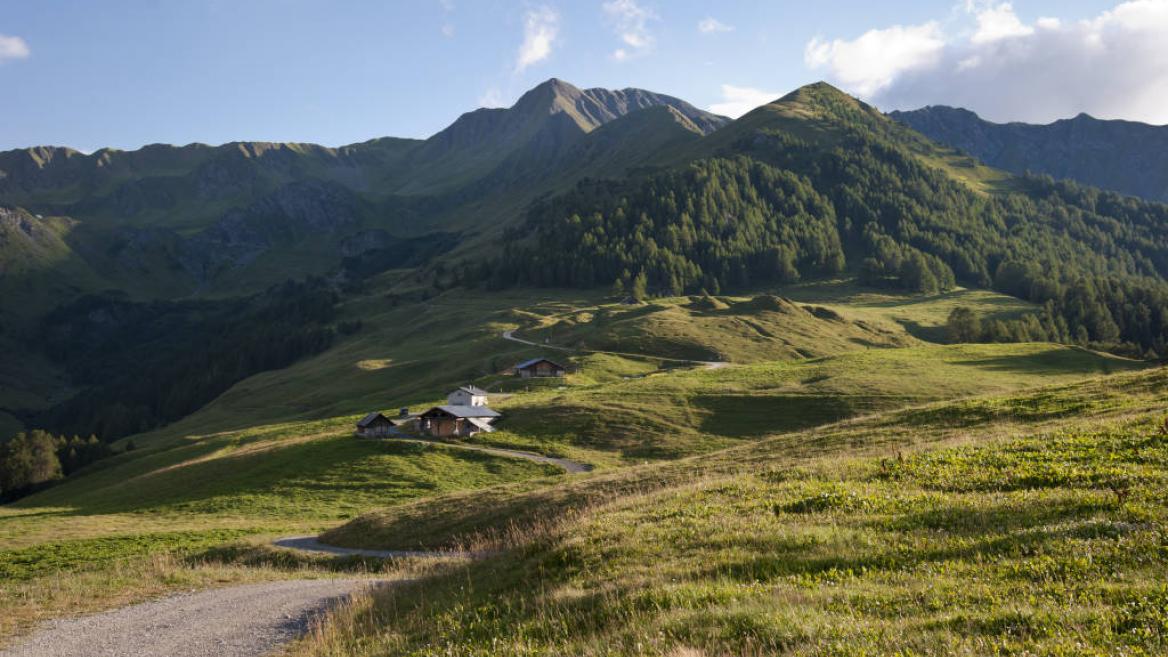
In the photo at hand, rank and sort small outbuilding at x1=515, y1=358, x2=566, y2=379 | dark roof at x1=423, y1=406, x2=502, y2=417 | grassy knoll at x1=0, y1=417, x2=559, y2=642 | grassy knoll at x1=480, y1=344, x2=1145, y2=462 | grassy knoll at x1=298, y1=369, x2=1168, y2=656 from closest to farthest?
grassy knoll at x1=298, y1=369, x2=1168, y2=656, grassy knoll at x1=0, y1=417, x2=559, y2=642, grassy knoll at x1=480, y1=344, x2=1145, y2=462, dark roof at x1=423, y1=406, x2=502, y2=417, small outbuilding at x1=515, y1=358, x2=566, y2=379

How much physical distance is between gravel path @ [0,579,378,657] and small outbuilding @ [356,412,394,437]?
64.4 metres

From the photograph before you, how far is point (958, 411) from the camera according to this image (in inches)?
1802

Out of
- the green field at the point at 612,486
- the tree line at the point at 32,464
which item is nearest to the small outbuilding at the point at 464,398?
the green field at the point at 612,486

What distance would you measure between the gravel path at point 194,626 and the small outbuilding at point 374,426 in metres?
64.4

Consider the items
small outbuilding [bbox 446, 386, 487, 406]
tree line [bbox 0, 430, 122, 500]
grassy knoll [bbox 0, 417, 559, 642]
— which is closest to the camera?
grassy knoll [bbox 0, 417, 559, 642]

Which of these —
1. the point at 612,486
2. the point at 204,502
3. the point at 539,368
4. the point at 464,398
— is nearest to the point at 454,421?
the point at 464,398

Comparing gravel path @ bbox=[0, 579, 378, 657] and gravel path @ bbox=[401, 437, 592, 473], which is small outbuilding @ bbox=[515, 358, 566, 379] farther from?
gravel path @ bbox=[0, 579, 378, 657]

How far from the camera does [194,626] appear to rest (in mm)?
20359

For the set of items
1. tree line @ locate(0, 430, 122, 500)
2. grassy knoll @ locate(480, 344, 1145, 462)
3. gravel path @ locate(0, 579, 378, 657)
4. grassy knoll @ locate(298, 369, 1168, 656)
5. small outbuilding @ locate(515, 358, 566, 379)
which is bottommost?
tree line @ locate(0, 430, 122, 500)

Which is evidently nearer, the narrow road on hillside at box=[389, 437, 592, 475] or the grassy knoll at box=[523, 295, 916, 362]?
the narrow road on hillside at box=[389, 437, 592, 475]

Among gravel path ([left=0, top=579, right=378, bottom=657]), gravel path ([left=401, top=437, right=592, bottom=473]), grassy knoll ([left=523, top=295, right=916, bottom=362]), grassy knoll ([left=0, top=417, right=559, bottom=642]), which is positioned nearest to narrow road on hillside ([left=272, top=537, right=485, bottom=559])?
grassy knoll ([left=0, top=417, right=559, bottom=642])

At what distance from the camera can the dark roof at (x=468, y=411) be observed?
87.2m

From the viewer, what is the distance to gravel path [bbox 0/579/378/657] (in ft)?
60.8

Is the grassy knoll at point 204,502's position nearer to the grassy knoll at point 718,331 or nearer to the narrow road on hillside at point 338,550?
the narrow road on hillside at point 338,550
